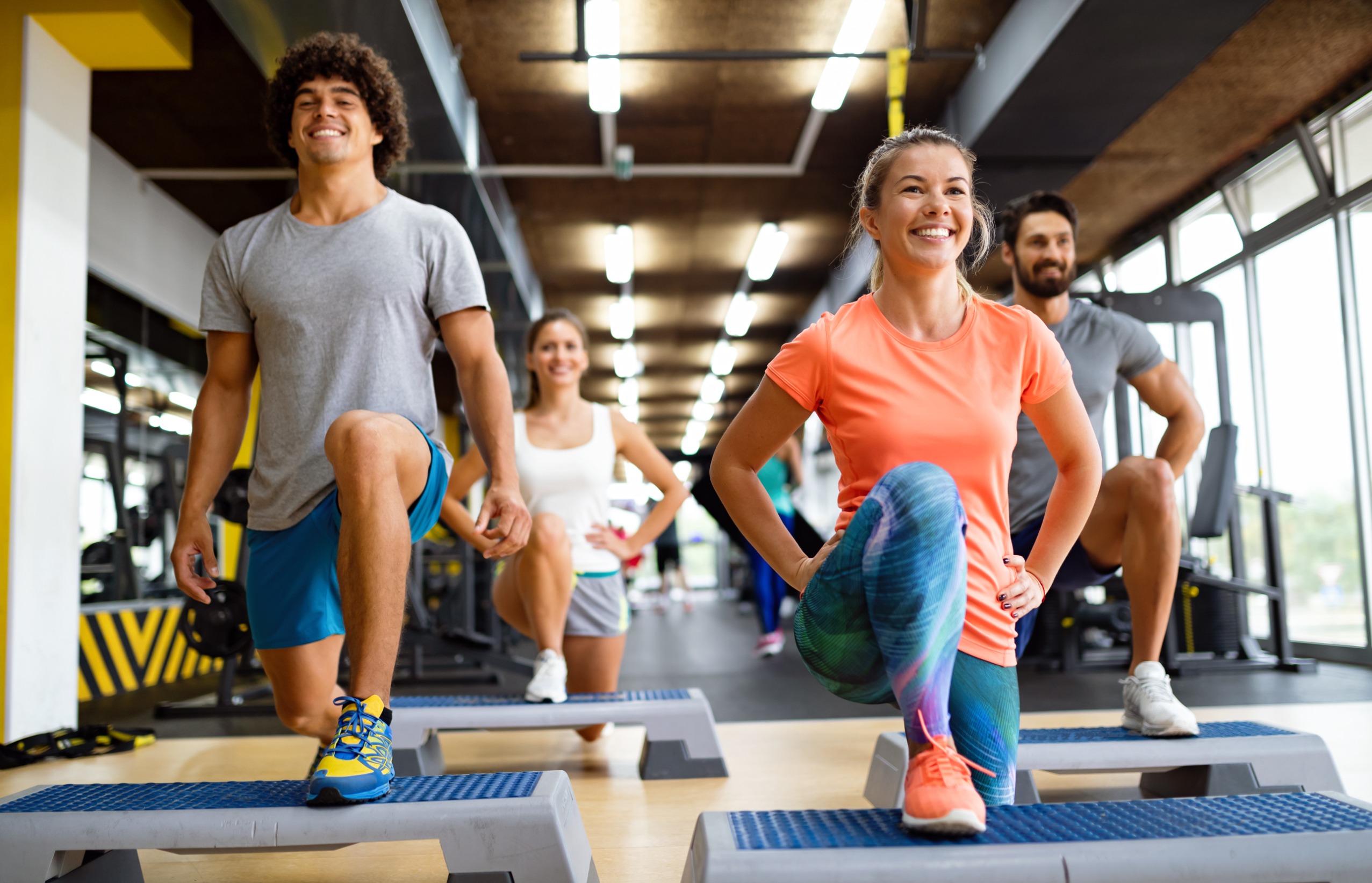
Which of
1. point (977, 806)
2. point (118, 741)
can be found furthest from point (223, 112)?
point (977, 806)

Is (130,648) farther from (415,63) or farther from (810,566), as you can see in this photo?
(810,566)

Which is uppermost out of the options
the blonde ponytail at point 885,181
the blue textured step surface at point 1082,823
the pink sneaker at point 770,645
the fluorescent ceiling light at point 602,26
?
the fluorescent ceiling light at point 602,26

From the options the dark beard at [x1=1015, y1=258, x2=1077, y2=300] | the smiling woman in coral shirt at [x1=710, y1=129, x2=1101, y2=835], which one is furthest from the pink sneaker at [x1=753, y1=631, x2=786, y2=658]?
the smiling woman in coral shirt at [x1=710, y1=129, x2=1101, y2=835]

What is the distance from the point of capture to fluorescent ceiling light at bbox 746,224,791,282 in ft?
26.9

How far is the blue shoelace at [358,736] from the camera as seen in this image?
57.9 inches

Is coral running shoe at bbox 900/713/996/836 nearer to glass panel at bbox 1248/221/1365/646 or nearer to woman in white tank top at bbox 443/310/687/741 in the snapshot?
woman in white tank top at bbox 443/310/687/741

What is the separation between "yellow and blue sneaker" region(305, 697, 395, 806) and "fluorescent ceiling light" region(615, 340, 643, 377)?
35.3 feet

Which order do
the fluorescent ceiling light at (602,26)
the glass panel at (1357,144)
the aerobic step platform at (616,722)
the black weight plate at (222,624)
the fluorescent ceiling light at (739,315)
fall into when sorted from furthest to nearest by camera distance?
the fluorescent ceiling light at (739,315)
the glass panel at (1357,144)
the fluorescent ceiling light at (602,26)
the black weight plate at (222,624)
the aerobic step platform at (616,722)

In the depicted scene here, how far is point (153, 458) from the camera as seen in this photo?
6.73 m

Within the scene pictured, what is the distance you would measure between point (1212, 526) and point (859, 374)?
15.1ft

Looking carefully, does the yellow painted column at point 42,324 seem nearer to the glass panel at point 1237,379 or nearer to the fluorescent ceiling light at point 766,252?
the fluorescent ceiling light at point 766,252

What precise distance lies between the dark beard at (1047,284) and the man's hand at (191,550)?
2.09m

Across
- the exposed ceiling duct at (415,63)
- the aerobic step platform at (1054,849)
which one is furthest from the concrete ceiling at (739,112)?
the aerobic step platform at (1054,849)

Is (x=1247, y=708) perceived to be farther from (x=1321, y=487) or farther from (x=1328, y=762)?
(x=1321, y=487)
